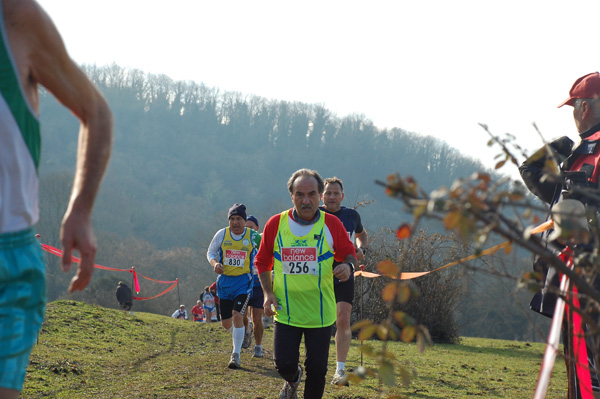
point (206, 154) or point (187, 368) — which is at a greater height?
point (206, 154)

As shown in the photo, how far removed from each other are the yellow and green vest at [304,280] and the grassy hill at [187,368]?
3.11 ft

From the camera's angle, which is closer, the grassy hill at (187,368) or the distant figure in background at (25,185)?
the distant figure in background at (25,185)

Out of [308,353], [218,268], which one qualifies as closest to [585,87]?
[308,353]

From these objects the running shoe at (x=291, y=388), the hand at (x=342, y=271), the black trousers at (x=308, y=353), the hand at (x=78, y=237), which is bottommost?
the running shoe at (x=291, y=388)

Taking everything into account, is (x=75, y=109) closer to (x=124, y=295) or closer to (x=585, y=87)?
(x=585, y=87)

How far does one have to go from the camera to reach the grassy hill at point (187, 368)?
7480 mm

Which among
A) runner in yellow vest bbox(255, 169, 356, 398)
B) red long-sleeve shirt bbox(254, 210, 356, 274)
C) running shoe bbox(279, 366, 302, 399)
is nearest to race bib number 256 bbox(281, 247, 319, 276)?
runner in yellow vest bbox(255, 169, 356, 398)

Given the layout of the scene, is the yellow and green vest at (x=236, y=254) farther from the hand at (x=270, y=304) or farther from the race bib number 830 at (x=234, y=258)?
the hand at (x=270, y=304)

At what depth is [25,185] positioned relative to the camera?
2338mm

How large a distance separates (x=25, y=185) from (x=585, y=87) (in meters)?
3.44

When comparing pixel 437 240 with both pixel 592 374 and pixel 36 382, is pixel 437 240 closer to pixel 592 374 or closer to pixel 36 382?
pixel 36 382

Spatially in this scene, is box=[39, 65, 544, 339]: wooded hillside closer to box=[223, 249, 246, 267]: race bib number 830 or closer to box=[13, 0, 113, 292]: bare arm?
box=[223, 249, 246, 267]: race bib number 830

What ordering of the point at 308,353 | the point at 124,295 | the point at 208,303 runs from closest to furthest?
1. the point at 308,353
2. the point at 124,295
3. the point at 208,303

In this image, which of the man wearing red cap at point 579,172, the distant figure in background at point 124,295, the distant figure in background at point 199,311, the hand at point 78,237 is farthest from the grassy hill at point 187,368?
the distant figure in background at point 199,311
